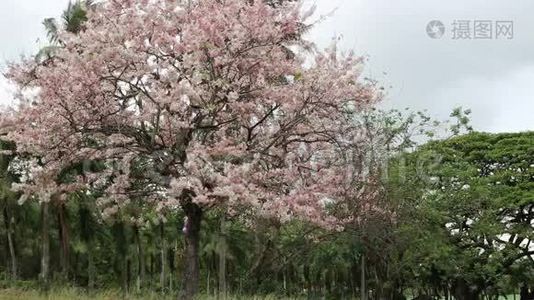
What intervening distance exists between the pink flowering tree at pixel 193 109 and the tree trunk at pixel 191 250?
0.08 feet

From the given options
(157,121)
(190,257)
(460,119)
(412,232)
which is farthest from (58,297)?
(460,119)

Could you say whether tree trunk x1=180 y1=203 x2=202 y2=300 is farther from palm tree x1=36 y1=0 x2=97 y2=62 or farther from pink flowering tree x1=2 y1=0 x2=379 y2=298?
palm tree x1=36 y1=0 x2=97 y2=62

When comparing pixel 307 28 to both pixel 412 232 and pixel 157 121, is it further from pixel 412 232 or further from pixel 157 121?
pixel 412 232

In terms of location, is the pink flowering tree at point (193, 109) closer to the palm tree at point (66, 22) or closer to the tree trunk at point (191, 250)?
the tree trunk at point (191, 250)

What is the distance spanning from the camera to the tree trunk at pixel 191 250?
13.2m

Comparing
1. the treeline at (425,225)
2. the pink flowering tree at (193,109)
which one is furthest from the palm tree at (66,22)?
the pink flowering tree at (193,109)

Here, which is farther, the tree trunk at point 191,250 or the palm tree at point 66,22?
the palm tree at point 66,22

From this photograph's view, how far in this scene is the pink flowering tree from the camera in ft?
39.4

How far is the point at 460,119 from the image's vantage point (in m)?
31.0

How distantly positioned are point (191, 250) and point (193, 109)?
2.89 m

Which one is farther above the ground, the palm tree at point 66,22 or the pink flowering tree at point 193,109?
the palm tree at point 66,22

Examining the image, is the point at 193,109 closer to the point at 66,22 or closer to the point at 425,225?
the point at 66,22

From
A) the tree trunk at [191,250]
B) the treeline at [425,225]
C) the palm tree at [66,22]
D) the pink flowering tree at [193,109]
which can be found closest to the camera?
the pink flowering tree at [193,109]

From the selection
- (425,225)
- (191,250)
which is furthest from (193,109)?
(425,225)
